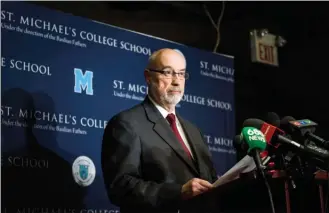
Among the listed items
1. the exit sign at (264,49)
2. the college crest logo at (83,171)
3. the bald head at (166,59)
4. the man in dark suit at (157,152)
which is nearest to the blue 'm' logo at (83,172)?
the college crest logo at (83,171)

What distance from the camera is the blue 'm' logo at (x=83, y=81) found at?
12.2ft

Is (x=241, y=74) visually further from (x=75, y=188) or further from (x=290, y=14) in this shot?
(x=75, y=188)

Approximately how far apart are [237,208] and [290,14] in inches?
118

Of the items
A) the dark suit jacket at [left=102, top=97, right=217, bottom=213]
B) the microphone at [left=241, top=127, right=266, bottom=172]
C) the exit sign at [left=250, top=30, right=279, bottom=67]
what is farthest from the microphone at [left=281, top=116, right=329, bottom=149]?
the exit sign at [left=250, top=30, right=279, bottom=67]

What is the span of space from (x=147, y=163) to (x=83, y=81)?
1.07 metres

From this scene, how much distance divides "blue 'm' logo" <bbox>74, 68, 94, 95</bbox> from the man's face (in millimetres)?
766

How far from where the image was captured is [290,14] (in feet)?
16.8

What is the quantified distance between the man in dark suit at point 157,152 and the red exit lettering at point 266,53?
79.3 inches

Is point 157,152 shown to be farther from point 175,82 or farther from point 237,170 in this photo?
point 237,170

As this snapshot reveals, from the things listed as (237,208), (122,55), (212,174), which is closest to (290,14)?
(122,55)

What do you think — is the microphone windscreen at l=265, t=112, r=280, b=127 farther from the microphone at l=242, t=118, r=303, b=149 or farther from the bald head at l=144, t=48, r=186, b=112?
the bald head at l=144, t=48, r=186, b=112

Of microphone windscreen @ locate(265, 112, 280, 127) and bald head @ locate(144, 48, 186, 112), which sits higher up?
bald head @ locate(144, 48, 186, 112)

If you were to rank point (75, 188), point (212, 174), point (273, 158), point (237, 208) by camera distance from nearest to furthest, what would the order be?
point (273, 158)
point (237, 208)
point (212, 174)
point (75, 188)

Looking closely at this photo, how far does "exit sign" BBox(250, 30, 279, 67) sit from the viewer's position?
5008 mm
